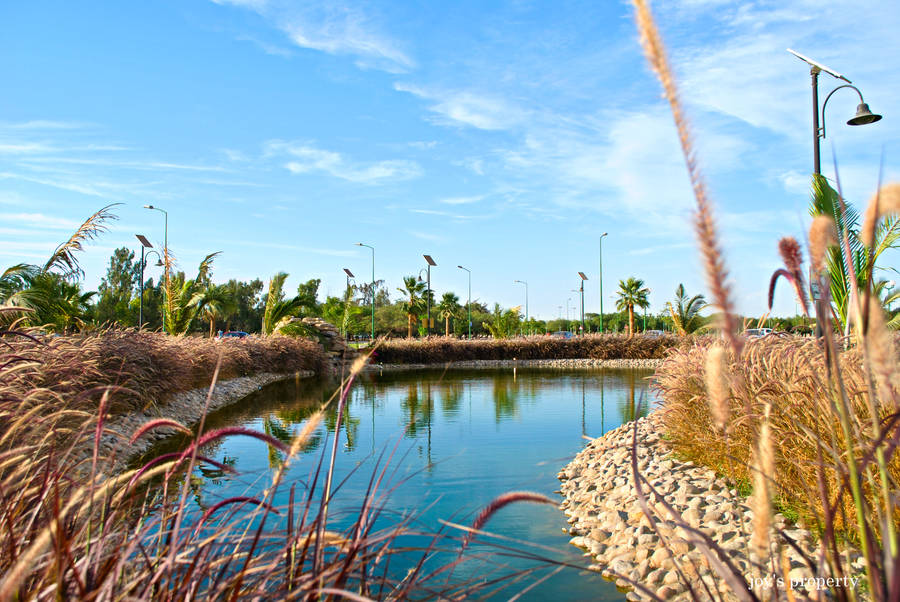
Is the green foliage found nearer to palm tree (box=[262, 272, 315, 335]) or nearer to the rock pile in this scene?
the rock pile

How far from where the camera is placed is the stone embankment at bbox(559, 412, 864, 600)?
3.93 meters

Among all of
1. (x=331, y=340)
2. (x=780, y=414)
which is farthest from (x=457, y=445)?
(x=331, y=340)

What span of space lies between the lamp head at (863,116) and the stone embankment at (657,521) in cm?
686

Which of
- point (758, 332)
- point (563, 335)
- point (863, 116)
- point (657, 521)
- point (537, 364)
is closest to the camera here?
point (657, 521)

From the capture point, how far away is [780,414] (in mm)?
4277

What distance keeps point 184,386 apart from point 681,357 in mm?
10181

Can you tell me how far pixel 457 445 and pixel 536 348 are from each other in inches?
1139

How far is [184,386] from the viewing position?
42.9ft

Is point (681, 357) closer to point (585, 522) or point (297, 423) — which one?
point (585, 522)

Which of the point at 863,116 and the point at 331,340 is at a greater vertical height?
the point at 863,116

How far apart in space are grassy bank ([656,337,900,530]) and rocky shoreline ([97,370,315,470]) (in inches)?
144

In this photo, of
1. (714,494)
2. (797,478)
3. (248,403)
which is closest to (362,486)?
(714,494)

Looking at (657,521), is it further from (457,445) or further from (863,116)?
(863,116)

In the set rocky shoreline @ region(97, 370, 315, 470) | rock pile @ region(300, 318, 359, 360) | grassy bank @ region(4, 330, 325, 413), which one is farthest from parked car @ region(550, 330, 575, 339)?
grassy bank @ region(4, 330, 325, 413)
